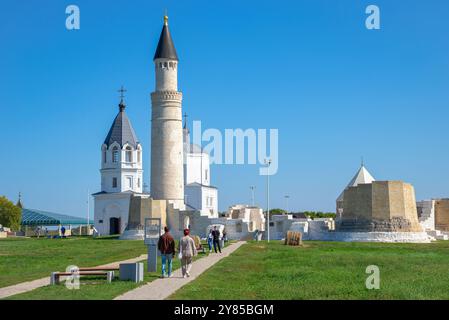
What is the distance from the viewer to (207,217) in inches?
2438

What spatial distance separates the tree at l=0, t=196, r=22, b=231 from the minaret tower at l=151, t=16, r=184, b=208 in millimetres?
33243

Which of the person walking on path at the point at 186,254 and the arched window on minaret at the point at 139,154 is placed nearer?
the person walking on path at the point at 186,254

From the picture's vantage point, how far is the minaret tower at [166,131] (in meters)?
63.9

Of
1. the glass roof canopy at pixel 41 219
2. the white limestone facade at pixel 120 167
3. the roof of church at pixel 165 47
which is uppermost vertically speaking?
the roof of church at pixel 165 47

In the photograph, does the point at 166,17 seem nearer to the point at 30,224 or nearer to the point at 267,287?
the point at 30,224

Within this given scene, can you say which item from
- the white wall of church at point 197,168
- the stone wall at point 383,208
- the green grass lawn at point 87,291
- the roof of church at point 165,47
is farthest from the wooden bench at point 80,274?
the white wall of church at point 197,168

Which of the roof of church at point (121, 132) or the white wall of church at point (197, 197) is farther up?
the roof of church at point (121, 132)

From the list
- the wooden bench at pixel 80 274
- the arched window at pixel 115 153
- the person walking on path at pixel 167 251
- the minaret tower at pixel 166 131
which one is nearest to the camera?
the wooden bench at pixel 80 274

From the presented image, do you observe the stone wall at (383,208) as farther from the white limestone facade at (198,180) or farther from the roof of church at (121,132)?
the roof of church at (121,132)

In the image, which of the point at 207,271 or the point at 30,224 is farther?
the point at 30,224

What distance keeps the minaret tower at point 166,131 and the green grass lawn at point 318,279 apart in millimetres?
34873

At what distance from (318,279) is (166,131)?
44.4 meters
